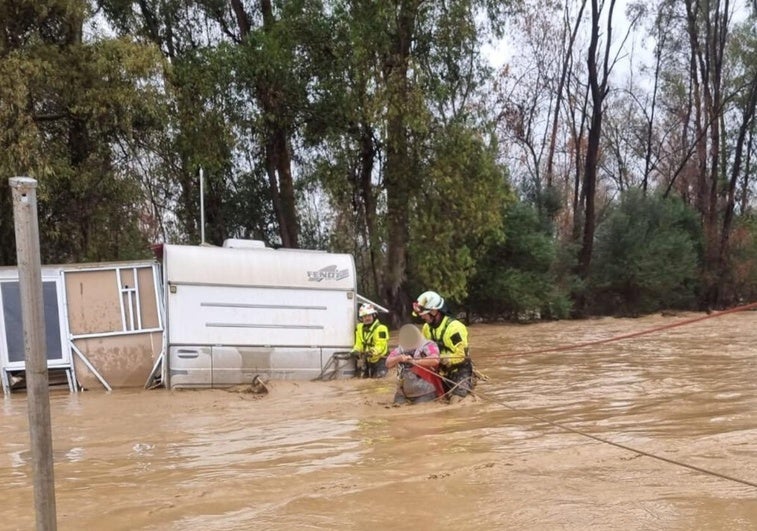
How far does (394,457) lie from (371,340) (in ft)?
18.4

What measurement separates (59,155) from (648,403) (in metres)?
13.4

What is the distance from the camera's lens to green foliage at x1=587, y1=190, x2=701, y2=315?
31.0 meters

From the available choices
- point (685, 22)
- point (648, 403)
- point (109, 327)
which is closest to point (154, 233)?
point (109, 327)

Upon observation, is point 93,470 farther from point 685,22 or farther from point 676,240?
point 685,22

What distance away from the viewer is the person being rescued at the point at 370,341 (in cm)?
1198

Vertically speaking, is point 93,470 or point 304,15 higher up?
point 304,15

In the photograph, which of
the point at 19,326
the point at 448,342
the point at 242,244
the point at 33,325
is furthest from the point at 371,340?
the point at 33,325

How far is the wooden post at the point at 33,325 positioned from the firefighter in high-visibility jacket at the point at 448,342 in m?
5.93

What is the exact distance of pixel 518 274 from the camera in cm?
2702

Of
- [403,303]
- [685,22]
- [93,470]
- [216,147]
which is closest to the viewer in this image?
[93,470]

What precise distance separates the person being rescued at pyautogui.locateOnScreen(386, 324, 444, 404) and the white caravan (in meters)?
2.90

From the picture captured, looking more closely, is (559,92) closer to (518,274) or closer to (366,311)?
(518,274)

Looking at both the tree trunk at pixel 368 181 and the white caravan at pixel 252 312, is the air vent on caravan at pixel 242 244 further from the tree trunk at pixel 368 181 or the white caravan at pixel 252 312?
the tree trunk at pixel 368 181

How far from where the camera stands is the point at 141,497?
5359mm
